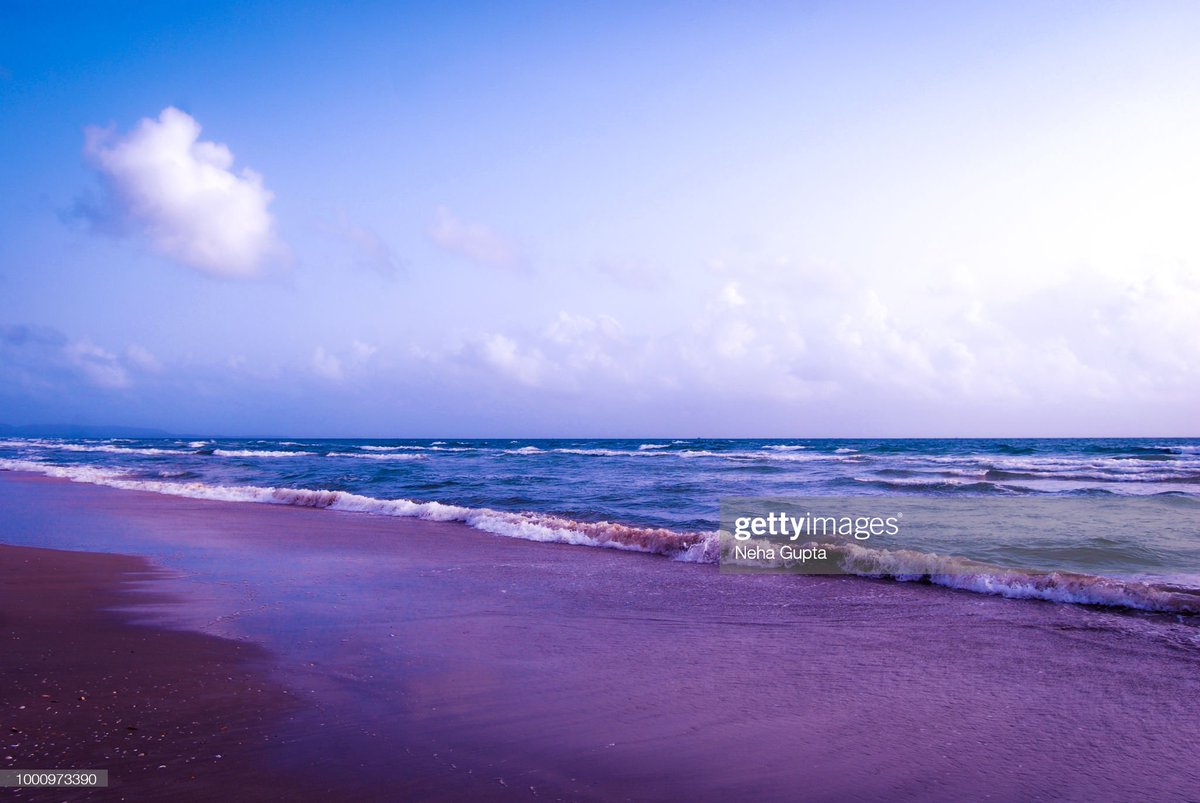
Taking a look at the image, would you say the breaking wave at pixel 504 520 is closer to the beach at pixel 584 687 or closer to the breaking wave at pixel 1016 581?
the breaking wave at pixel 1016 581

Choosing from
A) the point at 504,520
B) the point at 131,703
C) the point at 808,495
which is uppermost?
the point at 131,703

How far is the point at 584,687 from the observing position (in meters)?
4.59

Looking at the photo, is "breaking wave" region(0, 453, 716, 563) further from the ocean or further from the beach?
the beach

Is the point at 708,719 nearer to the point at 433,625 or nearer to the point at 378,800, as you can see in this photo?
the point at 378,800

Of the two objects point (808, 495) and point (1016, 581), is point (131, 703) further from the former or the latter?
point (808, 495)

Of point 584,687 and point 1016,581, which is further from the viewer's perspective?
point 1016,581

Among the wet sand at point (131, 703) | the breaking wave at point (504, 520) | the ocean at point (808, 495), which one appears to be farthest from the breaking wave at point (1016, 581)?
the wet sand at point (131, 703)

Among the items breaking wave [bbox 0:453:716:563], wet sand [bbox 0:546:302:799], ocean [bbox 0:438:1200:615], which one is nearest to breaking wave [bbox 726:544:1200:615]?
ocean [bbox 0:438:1200:615]

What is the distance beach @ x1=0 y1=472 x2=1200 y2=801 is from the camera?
133 inches

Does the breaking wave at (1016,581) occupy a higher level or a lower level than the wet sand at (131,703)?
lower

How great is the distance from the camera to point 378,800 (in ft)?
10.1

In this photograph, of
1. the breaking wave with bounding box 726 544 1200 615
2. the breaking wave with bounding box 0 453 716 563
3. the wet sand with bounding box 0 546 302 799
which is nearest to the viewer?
the wet sand with bounding box 0 546 302 799

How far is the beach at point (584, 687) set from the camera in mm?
3375

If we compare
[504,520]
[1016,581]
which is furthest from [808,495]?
[1016,581]
